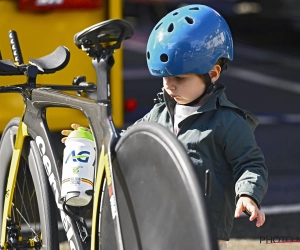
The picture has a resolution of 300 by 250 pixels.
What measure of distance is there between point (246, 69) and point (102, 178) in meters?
10.7

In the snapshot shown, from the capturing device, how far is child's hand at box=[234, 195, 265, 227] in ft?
9.28

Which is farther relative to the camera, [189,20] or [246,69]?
[246,69]

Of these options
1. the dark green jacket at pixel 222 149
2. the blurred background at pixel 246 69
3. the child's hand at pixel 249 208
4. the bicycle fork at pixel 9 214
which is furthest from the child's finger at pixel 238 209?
the blurred background at pixel 246 69

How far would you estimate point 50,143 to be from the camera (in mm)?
3479

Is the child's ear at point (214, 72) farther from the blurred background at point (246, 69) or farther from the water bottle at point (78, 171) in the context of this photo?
the blurred background at point (246, 69)

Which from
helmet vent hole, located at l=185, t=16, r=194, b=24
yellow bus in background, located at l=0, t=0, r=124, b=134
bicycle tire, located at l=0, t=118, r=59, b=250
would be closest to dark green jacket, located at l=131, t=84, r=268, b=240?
helmet vent hole, located at l=185, t=16, r=194, b=24

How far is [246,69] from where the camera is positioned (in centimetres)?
1351

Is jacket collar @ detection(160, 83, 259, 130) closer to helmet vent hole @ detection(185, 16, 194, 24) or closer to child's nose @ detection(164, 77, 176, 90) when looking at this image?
child's nose @ detection(164, 77, 176, 90)

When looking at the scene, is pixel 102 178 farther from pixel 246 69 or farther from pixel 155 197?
pixel 246 69

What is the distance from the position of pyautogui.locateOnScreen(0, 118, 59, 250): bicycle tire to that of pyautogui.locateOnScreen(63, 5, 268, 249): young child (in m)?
0.64

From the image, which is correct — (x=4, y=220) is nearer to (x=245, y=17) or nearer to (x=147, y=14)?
(x=245, y=17)

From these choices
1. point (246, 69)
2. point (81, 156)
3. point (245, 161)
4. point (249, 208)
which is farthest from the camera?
point (246, 69)

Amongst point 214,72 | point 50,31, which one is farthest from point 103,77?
point 50,31

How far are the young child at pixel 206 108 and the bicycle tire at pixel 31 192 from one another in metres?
0.64
